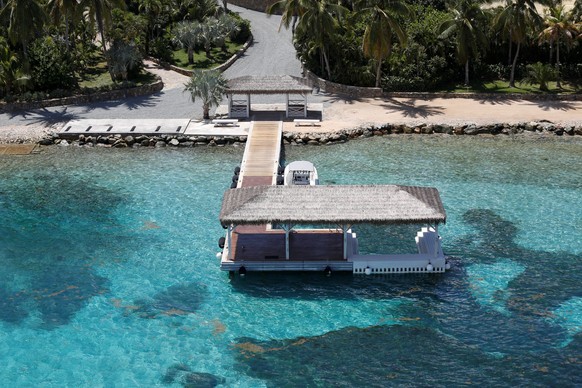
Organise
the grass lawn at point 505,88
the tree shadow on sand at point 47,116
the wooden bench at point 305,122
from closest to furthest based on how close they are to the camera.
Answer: the wooden bench at point 305,122 < the tree shadow on sand at point 47,116 < the grass lawn at point 505,88

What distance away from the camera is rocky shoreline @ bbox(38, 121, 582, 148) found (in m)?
58.2

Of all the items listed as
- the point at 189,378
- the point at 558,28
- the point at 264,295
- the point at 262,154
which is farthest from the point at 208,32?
the point at 189,378

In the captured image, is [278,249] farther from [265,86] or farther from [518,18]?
[518,18]

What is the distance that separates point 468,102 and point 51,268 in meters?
39.8

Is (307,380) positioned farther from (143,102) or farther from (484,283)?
(143,102)

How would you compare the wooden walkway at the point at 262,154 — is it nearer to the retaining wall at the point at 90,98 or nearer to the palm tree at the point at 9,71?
the retaining wall at the point at 90,98

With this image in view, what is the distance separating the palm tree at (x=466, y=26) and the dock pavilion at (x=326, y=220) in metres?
29.5

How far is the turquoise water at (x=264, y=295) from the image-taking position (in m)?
31.6

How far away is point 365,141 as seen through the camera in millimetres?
58625

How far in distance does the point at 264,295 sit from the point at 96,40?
1991 inches

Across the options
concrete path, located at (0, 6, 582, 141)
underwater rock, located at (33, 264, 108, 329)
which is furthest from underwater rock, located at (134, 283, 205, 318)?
concrete path, located at (0, 6, 582, 141)

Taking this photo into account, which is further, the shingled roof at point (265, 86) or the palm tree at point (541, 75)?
the palm tree at point (541, 75)

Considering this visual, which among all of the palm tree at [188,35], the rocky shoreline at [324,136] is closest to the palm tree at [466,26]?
the rocky shoreline at [324,136]

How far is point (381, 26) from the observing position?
62312mm
